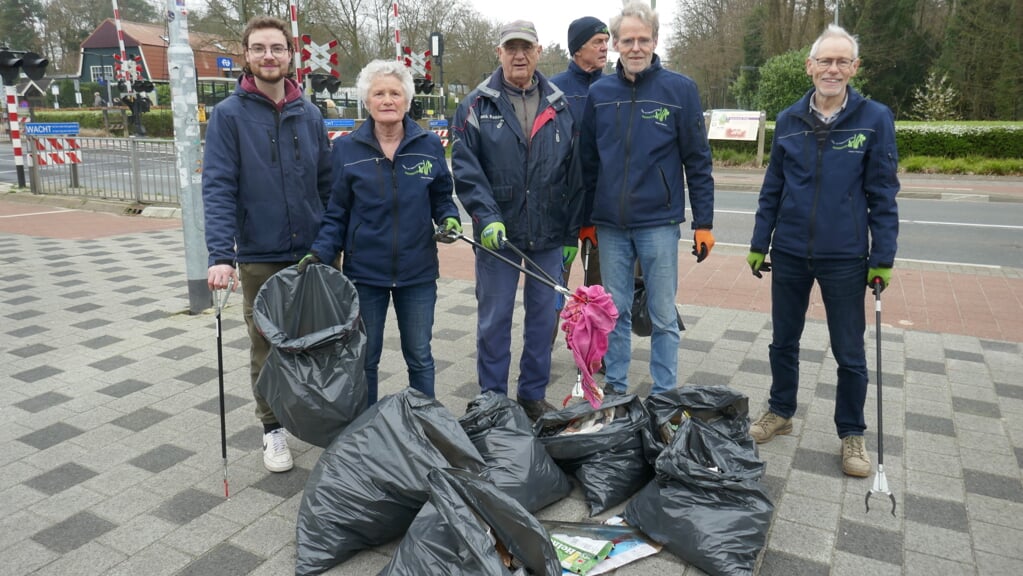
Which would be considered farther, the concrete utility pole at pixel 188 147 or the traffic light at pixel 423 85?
the traffic light at pixel 423 85

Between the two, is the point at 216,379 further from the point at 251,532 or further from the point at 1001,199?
the point at 1001,199

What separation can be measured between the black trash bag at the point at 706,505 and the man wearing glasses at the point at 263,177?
1657 mm

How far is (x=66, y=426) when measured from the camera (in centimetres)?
387

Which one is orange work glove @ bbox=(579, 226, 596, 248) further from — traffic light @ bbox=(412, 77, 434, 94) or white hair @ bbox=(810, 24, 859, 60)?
traffic light @ bbox=(412, 77, 434, 94)

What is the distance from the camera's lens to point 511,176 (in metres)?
3.61

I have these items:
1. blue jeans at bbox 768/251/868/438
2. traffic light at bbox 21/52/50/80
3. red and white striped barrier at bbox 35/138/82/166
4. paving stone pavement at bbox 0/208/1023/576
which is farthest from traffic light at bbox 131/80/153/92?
blue jeans at bbox 768/251/868/438

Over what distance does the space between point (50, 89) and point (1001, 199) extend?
43415 millimetres

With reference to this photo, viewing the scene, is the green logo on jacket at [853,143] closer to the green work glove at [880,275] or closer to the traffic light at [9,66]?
the green work glove at [880,275]

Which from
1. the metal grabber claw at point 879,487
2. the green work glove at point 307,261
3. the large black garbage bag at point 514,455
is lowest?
the metal grabber claw at point 879,487

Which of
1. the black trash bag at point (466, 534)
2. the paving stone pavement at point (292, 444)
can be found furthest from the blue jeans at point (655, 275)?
the black trash bag at point (466, 534)

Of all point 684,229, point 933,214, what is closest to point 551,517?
point 684,229

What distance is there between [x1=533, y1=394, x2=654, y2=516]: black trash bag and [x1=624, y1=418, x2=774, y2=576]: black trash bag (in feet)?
0.42

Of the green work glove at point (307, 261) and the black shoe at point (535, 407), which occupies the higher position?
the green work glove at point (307, 261)

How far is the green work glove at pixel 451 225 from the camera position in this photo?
340 cm
